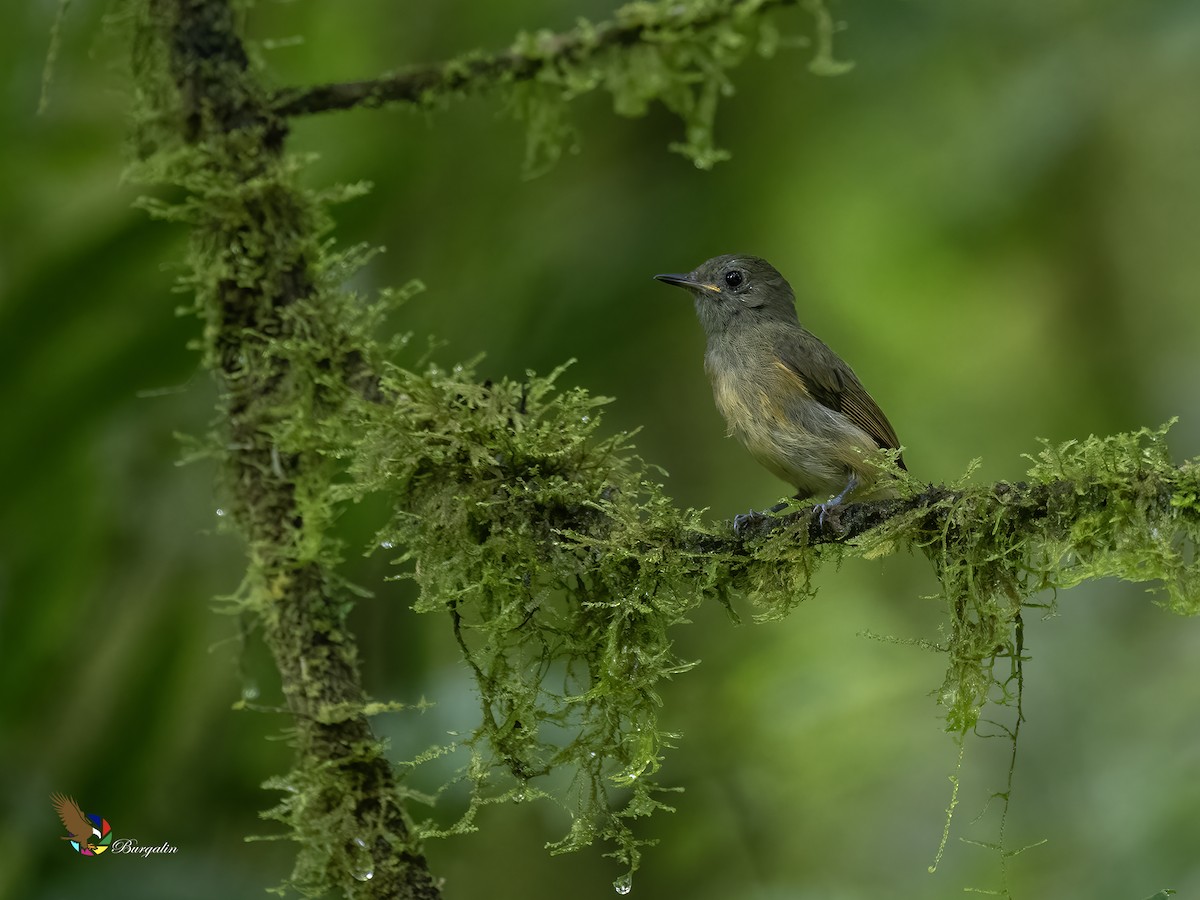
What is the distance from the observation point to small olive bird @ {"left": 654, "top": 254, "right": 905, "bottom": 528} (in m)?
3.42

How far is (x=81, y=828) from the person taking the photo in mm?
3273

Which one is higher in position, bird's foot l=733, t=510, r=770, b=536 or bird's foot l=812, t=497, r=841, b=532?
bird's foot l=733, t=510, r=770, b=536

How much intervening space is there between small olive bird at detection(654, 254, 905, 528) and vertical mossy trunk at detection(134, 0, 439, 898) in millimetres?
1343

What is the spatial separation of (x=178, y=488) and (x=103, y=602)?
1.34ft

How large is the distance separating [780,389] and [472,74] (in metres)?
1.47

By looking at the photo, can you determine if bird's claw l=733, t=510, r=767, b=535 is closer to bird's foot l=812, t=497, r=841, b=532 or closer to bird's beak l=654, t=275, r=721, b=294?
bird's foot l=812, t=497, r=841, b=532

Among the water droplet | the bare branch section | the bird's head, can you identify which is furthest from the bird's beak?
the water droplet

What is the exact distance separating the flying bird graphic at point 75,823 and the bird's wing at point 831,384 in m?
2.35

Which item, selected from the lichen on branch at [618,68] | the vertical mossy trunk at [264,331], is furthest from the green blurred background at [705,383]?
the lichen on branch at [618,68]

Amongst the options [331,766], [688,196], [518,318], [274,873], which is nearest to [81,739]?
[274,873]

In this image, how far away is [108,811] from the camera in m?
3.36

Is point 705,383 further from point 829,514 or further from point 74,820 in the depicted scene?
point 74,820

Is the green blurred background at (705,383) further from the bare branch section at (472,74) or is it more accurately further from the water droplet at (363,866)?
the water droplet at (363,866)

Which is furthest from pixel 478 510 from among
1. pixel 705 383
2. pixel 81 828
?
pixel 705 383
